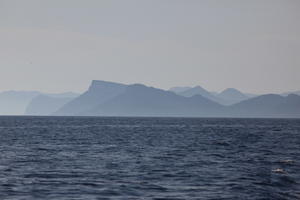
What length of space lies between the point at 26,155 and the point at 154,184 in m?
25.8

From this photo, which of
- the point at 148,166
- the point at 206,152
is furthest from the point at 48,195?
the point at 206,152

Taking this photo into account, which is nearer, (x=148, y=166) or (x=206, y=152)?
(x=148, y=166)

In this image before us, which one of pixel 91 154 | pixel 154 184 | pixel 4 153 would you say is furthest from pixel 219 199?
pixel 4 153

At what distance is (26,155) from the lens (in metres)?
59.6

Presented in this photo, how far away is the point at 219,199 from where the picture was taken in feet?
109

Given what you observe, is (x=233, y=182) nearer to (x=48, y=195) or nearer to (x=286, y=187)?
(x=286, y=187)

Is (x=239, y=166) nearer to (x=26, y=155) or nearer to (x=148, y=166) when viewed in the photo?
(x=148, y=166)

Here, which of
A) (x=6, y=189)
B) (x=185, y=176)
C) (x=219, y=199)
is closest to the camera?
(x=219, y=199)

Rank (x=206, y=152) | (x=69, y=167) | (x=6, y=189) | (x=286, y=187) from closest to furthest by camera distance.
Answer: (x=6, y=189), (x=286, y=187), (x=69, y=167), (x=206, y=152)

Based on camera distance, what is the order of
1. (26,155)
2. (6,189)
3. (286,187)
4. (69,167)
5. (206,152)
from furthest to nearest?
(206,152), (26,155), (69,167), (286,187), (6,189)

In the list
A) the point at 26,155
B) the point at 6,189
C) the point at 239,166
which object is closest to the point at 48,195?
the point at 6,189

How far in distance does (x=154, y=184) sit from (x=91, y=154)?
24119mm

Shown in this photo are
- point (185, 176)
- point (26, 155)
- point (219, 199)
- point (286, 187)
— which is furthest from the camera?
point (26, 155)

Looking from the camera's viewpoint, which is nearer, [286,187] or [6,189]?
[6,189]
